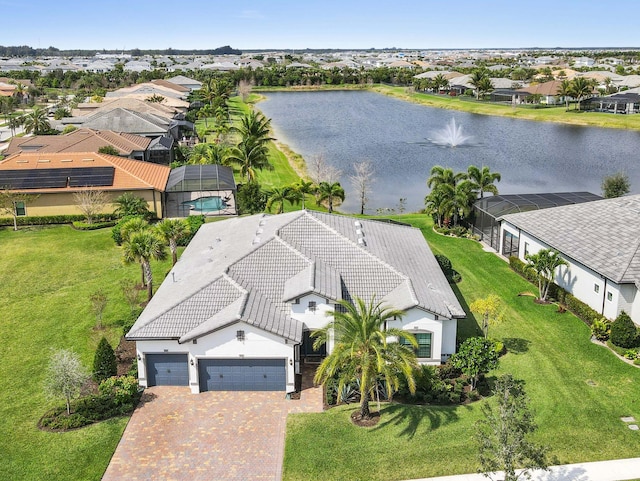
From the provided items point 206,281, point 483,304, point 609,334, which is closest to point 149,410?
point 206,281

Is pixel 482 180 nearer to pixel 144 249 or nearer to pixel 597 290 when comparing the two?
pixel 597 290

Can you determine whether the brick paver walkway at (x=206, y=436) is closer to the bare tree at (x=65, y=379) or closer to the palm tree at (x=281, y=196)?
the bare tree at (x=65, y=379)

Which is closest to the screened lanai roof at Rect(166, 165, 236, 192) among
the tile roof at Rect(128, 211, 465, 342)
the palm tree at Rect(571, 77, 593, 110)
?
the tile roof at Rect(128, 211, 465, 342)

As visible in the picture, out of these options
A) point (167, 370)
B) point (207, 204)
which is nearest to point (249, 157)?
point (207, 204)

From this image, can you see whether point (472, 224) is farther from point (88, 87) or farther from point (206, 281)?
point (88, 87)

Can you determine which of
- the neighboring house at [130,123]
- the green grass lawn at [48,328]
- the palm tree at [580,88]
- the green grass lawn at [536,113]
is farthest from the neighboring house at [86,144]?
the palm tree at [580,88]
